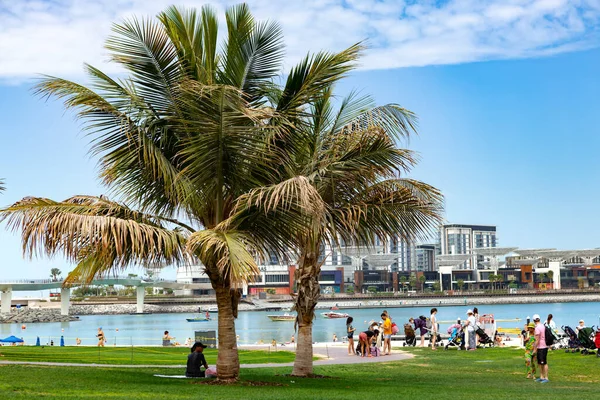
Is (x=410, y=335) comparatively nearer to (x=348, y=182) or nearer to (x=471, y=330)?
(x=471, y=330)

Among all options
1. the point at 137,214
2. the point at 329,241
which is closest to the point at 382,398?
the point at 329,241

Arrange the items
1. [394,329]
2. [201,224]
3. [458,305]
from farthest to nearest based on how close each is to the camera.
A: [458,305] → [394,329] → [201,224]

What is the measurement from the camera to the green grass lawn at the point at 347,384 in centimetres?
1378

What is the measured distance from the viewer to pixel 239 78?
1688 centimetres

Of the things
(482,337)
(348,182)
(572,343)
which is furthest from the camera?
(482,337)

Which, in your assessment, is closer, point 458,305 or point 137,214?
point 137,214

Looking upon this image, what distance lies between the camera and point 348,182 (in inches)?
711

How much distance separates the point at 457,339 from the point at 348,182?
1472cm

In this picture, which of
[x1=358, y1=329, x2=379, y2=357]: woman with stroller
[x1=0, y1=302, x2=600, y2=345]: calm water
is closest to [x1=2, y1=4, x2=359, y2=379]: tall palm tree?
[x1=358, y1=329, x2=379, y2=357]: woman with stroller

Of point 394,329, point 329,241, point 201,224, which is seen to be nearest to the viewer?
point 201,224

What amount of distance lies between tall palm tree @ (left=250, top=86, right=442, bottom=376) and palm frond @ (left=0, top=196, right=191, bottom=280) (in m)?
3.37

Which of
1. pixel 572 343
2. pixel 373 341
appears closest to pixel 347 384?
pixel 373 341

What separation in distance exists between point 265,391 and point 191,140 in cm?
509

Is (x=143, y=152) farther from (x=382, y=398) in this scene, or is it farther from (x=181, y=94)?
(x=382, y=398)
